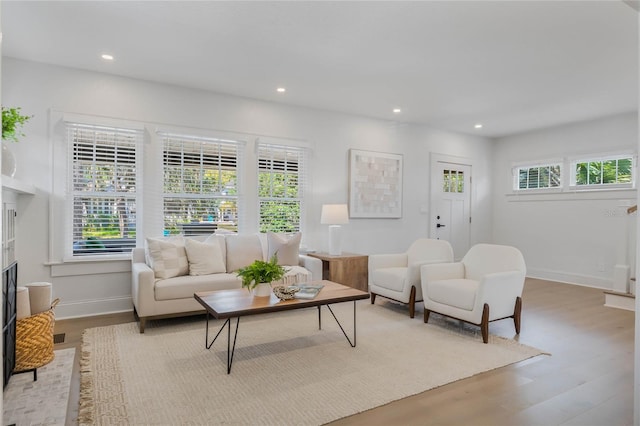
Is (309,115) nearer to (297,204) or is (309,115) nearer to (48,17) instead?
(297,204)

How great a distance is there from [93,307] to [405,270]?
10.9ft

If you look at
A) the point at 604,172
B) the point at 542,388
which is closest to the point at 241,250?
the point at 542,388

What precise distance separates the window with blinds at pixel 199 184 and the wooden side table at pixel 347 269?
1237mm

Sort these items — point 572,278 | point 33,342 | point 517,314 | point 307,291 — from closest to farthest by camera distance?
point 33,342, point 307,291, point 517,314, point 572,278

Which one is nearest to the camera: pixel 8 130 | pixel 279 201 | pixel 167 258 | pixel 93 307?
pixel 8 130

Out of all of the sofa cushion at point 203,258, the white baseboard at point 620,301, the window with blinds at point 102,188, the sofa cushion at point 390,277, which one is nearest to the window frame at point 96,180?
the window with blinds at point 102,188

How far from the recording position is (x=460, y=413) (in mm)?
2229

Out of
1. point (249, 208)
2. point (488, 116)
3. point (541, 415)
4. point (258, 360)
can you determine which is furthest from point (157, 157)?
point (488, 116)

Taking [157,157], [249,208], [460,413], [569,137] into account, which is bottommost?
[460,413]

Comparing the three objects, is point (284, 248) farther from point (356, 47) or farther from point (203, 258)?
point (356, 47)

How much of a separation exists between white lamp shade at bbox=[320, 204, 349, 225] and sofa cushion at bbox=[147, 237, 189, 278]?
1871mm

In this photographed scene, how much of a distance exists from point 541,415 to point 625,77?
12.5ft

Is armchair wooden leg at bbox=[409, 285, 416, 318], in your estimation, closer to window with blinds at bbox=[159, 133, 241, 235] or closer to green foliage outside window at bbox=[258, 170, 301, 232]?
green foliage outside window at bbox=[258, 170, 301, 232]

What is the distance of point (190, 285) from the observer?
373 cm
